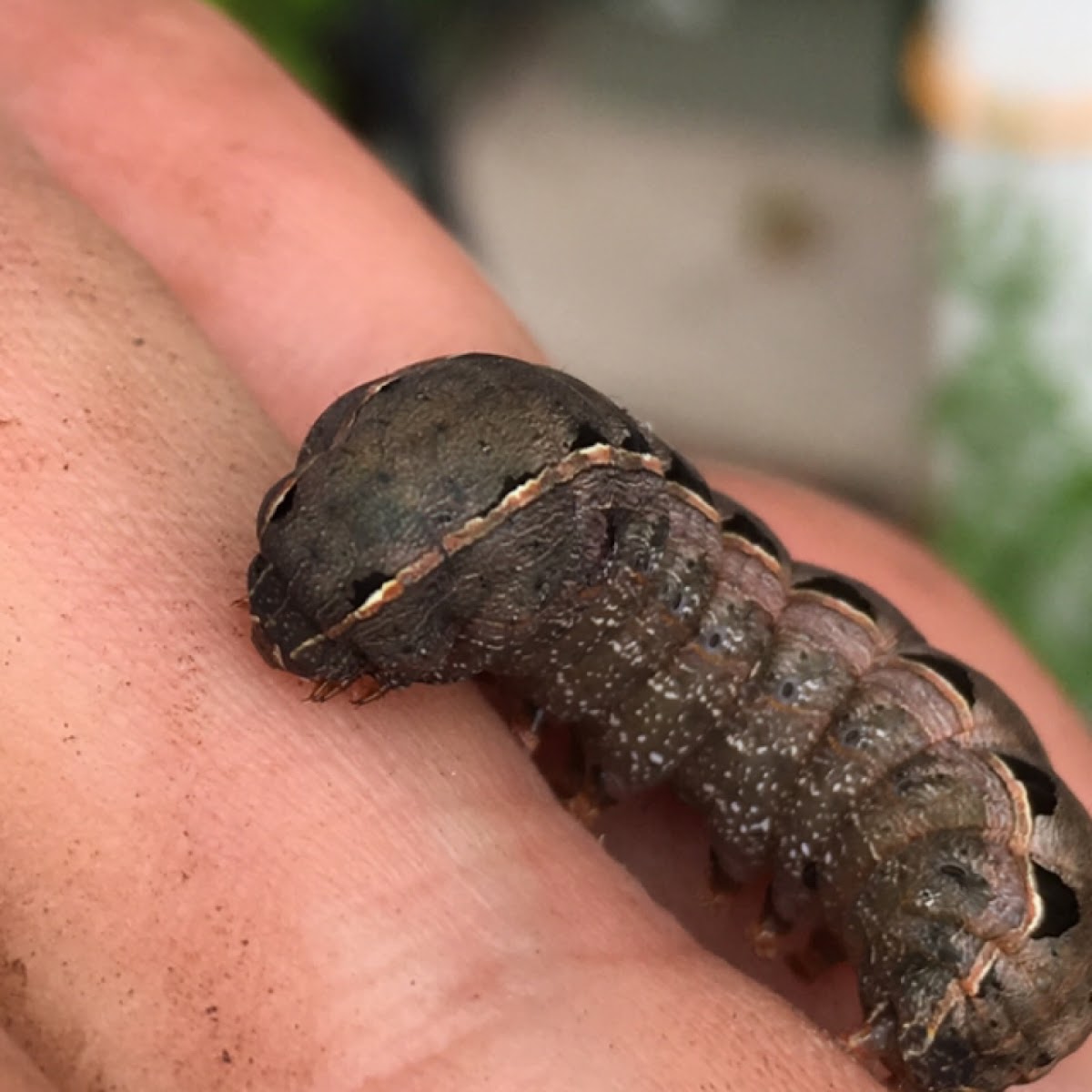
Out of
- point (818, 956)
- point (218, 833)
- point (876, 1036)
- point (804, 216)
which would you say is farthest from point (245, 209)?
point (804, 216)

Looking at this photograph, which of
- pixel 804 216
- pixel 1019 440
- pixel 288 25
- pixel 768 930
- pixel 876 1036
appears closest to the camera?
pixel 876 1036

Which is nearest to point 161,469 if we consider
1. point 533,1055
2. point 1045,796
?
point 533,1055

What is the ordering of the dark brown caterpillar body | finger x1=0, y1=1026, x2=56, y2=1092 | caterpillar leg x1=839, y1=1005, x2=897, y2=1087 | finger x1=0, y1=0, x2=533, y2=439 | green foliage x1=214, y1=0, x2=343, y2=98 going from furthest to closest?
green foliage x1=214, y1=0, x2=343, y2=98 < finger x1=0, y1=0, x2=533, y2=439 < caterpillar leg x1=839, y1=1005, x2=897, y2=1087 < the dark brown caterpillar body < finger x1=0, y1=1026, x2=56, y2=1092

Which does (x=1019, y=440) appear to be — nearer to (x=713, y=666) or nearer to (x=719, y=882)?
(x=719, y=882)

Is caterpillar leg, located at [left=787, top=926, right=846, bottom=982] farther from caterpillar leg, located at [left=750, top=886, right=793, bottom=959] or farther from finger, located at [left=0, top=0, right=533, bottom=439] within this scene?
finger, located at [left=0, top=0, right=533, bottom=439]

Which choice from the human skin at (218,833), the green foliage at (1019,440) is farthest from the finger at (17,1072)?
the green foliage at (1019,440)

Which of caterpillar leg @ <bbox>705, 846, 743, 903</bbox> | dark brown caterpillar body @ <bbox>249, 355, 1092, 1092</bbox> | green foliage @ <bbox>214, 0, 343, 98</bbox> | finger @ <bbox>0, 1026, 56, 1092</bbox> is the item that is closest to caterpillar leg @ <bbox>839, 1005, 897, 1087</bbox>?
dark brown caterpillar body @ <bbox>249, 355, 1092, 1092</bbox>

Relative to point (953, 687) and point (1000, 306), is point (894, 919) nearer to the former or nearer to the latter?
point (953, 687)
